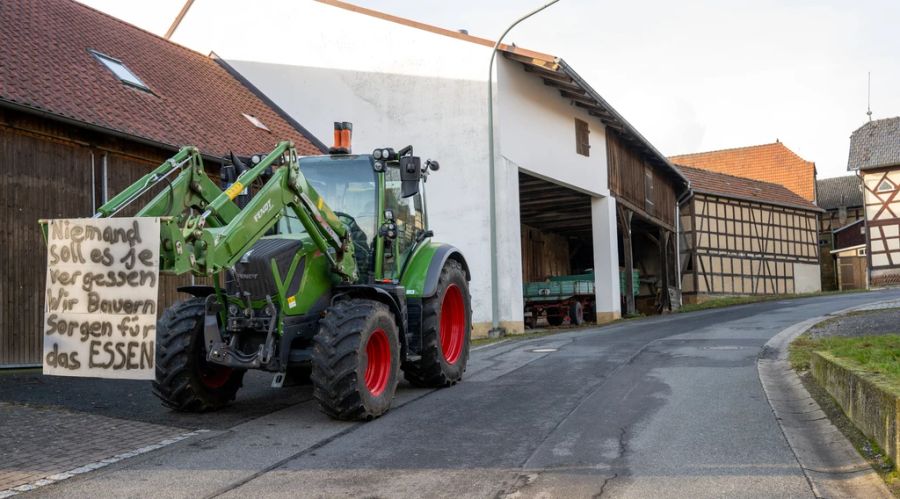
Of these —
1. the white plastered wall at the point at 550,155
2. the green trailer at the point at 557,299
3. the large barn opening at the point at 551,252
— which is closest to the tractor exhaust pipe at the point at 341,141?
the white plastered wall at the point at 550,155

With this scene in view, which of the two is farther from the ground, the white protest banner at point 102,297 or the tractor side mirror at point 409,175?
the tractor side mirror at point 409,175

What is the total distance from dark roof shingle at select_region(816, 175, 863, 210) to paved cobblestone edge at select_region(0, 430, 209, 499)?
53.9 m

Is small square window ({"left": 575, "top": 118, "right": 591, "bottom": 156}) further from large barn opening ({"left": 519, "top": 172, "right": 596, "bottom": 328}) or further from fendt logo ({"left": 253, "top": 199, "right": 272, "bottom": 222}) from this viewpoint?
fendt logo ({"left": 253, "top": 199, "right": 272, "bottom": 222})

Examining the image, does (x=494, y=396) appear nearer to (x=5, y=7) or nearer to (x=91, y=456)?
(x=91, y=456)

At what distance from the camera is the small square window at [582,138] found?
23.7 m

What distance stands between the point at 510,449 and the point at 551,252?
30.8 metres

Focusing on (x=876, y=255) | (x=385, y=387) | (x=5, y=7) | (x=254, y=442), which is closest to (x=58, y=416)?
(x=254, y=442)

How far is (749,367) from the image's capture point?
386 inches

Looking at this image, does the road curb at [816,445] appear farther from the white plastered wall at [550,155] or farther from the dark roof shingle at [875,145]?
the dark roof shingle at [875,145]

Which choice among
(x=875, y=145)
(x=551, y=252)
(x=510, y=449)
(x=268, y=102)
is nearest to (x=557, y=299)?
(x=268, y=102)

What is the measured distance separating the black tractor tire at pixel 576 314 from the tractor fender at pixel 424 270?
16.2 m

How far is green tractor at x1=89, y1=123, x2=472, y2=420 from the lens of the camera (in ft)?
20.7

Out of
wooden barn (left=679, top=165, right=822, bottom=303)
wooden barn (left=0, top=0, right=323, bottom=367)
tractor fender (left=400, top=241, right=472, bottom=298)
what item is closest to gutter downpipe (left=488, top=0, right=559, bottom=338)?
wooden barn (left=0, top=0, right=323, bottom=367)

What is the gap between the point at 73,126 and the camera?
457 inches
